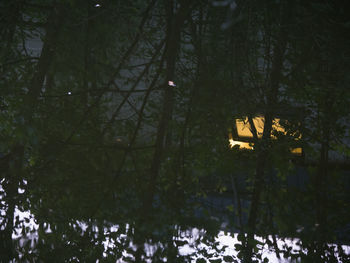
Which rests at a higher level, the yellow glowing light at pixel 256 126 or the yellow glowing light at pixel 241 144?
the yellow glowing light at pixel 256 126

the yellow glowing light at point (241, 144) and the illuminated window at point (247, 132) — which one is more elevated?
the illuminated window at point (247, 132)

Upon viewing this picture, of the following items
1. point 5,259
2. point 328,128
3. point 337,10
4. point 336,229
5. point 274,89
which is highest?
point 337,10

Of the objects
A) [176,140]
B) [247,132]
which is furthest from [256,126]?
[176,140]

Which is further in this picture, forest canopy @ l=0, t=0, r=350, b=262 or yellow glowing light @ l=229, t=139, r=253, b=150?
yellow glowing light @ l=229, t=139, r=253, b=150

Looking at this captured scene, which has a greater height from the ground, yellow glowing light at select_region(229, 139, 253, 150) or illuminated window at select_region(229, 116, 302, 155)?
illuminated window at select_region(229, 116, 302, 155)

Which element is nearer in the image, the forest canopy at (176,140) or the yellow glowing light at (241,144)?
the forest canopy at (176,140)

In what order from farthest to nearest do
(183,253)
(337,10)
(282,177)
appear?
(282,177) < (183,253) < (337,10)

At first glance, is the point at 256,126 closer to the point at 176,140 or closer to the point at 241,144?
the point at 241,144

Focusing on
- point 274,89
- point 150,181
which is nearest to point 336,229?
point 274,89

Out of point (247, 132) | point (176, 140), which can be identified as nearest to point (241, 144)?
point (247, 132)

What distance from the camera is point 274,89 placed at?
1.02m

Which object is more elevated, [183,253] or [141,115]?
[141,115]

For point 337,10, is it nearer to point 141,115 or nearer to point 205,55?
point 205,55

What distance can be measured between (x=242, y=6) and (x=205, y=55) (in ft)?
0.67
